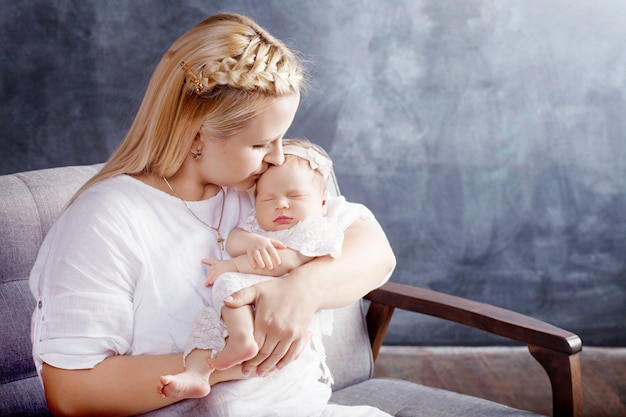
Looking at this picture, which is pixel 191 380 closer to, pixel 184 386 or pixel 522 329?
pixel 184 386

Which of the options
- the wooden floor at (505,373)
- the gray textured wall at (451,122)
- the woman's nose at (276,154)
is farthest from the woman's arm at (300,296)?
the gray textured wall at (451,122)

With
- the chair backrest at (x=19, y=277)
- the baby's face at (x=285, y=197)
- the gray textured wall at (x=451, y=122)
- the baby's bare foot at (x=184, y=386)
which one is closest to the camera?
the baby's bare foot at (x=184, y=386)

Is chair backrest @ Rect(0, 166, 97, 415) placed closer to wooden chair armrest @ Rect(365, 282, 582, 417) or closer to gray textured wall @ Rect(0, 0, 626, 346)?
wooden chair armrest @ Rect(365, 282, 582, 417)

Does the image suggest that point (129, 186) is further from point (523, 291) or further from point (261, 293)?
point (523, 291)

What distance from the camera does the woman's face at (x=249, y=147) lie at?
158 cm

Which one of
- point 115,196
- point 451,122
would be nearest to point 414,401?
point 115,196

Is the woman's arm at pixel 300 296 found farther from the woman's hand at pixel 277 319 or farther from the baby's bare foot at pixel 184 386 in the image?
the baby's bare foot at pixel 184 386

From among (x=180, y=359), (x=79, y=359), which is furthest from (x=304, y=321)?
(x=79, y=359)

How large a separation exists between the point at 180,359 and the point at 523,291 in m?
2.77

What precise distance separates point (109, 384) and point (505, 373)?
8.47ft

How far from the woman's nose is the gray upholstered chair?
2.11 feet

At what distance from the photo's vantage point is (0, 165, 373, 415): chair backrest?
185cm

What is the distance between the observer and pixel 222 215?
1.75 m

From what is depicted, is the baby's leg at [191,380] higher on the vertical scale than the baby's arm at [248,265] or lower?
lower
